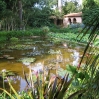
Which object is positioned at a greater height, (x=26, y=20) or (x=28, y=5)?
(x=28, y=5)

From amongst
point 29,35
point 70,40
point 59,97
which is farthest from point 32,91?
point 29,35

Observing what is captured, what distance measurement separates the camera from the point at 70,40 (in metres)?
16.0

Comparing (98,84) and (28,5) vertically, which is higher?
(28,5)

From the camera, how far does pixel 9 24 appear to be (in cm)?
2184

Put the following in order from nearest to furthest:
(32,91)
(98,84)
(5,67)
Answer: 1. (98,84)
2. (32,91)
3. (5,67)

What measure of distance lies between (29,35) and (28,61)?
1116cm

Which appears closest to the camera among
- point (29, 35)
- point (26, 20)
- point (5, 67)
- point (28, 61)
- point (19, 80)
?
point (19, 80)

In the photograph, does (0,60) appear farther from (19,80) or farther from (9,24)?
(9,24)

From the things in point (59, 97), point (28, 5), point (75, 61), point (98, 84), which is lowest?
point (75, 61)

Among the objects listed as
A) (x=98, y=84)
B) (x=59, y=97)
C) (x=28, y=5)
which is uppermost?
(x=28, y=5)

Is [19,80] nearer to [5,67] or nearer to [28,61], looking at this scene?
[5,67]

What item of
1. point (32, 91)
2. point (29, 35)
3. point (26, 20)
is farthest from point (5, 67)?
point (26, 20)

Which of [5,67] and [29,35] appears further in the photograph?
[29,35]

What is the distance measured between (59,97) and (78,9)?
3664 cm
